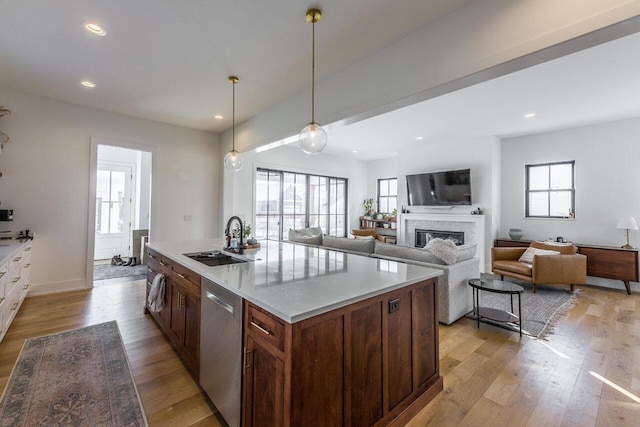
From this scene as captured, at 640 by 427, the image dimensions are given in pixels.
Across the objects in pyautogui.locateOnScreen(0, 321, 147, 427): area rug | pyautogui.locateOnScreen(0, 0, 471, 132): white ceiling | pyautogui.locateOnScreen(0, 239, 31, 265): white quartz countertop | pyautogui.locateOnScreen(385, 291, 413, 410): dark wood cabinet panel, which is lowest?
pyautogui.locateOnScreen(0, 321, 147, 427): area rug

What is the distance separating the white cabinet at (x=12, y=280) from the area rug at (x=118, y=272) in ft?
4.97

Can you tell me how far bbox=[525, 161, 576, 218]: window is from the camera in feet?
17.8

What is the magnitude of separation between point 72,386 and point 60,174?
356 centimetres

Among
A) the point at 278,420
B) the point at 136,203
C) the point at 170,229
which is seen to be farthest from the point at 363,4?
the point at 136,203

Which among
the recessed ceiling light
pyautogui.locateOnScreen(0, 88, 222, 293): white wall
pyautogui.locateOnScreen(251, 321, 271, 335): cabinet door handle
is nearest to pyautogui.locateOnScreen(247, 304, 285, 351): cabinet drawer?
pyautogui.locateOnScreen(251, 321, 271, 335): cabinet door handle

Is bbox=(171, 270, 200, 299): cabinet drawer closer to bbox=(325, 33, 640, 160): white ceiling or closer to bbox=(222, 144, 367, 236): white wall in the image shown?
bbox=(222, 144, 367, 236): white wall

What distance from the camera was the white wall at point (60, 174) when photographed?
12.7 feet

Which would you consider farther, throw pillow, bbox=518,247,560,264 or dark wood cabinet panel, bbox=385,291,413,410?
throw pillow, bbox=518,247,560,264

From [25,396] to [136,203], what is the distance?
592 centimetres

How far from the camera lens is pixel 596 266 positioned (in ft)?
15.4

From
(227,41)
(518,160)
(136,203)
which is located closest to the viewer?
(227,41)

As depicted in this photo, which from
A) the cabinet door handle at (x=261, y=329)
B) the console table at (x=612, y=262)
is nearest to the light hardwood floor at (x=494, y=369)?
the cabinet door handle at (x=261, y=329)

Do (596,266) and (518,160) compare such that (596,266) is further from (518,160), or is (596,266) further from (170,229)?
(170,229)

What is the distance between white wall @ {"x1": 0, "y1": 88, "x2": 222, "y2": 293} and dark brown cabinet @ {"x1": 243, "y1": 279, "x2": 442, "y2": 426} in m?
4.49
